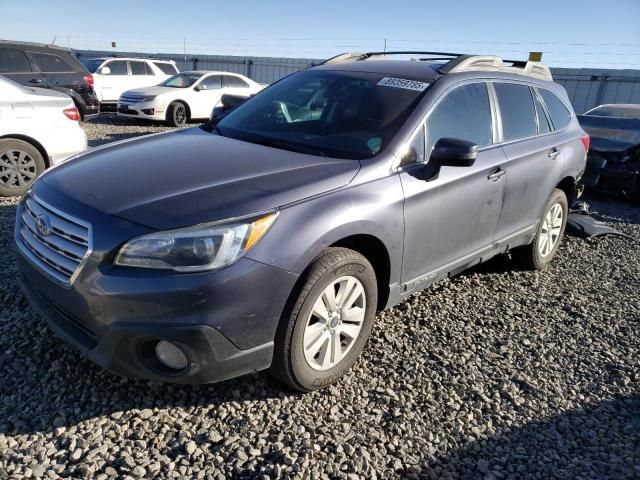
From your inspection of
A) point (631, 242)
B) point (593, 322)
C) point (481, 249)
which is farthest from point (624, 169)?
point (481, 249)

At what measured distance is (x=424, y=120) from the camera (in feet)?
10.2

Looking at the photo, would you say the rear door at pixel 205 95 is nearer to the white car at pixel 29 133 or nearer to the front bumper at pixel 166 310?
the white car at pixel 29 133

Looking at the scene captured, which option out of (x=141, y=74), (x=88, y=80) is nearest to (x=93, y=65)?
(x=141, y=74)

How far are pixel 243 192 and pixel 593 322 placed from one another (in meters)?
3.00

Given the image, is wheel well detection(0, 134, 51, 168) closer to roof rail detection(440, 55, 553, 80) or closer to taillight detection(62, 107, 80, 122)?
taillight detection(62, 107, 80, 122)

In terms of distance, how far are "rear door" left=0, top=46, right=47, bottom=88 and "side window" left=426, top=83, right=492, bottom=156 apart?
8.74m

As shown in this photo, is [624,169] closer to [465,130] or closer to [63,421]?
[465,130]

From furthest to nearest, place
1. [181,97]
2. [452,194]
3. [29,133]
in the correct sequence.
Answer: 1. [181,97]
2. [29,133]
3. [452,194]

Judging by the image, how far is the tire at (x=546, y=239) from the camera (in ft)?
14.9

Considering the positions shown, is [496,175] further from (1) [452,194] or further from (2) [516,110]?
(2) [516,110]

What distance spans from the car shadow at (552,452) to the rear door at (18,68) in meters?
9.88

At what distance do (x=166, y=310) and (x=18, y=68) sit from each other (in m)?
9.28

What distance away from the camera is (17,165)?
5.58 metres

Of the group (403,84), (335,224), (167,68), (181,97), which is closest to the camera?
(335,224)
